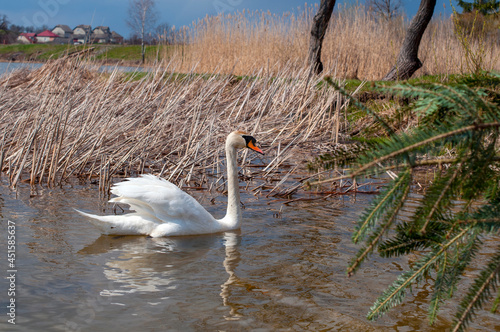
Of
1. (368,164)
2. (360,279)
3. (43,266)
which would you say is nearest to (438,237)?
(368,164)

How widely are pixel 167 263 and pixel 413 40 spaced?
1066 centimetres

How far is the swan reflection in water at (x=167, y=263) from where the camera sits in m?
3.18

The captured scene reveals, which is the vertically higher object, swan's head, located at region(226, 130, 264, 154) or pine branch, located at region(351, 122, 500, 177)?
swan's head, located at region(226, 130, 264, 154)

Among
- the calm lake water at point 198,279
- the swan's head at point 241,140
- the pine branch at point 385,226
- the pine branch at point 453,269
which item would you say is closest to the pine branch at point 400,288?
the pine branch at point 453,269

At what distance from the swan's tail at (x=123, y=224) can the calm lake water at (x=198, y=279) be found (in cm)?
8

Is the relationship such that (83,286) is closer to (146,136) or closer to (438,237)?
(438,237)

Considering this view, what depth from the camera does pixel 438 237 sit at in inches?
68.6

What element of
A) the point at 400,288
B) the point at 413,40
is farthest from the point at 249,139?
the point at 413,40

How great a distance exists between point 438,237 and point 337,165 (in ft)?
1.75

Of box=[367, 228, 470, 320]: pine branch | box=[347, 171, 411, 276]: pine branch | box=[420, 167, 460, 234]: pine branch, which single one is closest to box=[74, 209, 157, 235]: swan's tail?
box=[367, 228, 470, 320]: pine branch

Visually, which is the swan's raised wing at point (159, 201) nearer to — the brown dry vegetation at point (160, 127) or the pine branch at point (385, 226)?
the brown dry vegetation at point (160, 127)

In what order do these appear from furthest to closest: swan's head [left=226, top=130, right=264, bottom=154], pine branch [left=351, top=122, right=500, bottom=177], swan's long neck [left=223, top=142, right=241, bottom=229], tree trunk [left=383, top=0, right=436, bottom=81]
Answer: tree trunk [left=383, top=0, right=436, bottom=81], swan's head [left=226, top=130, right=264, bottom=154], swan's long neck [left=223, top=142, right=241, bottom=229], pine branch [left=351, top=122, right=500, bottom=177]

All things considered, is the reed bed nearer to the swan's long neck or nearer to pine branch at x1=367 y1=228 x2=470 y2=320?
the swan's long neck

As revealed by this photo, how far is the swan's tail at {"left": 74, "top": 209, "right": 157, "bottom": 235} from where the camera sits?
418cm
